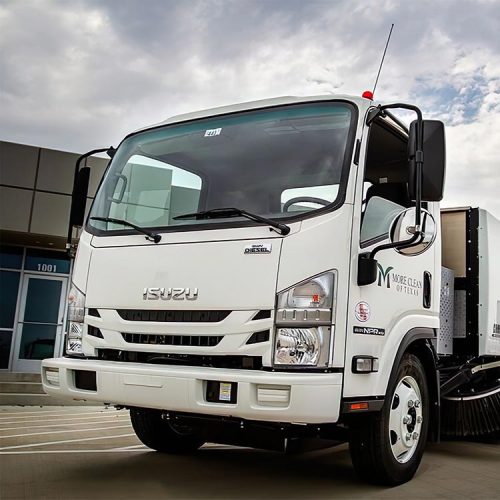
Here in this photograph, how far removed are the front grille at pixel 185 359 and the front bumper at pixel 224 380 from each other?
0.08m

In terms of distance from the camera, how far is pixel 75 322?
436 centimetres

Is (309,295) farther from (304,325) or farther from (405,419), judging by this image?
(405,419)

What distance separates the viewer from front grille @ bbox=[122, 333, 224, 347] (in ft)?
12.4

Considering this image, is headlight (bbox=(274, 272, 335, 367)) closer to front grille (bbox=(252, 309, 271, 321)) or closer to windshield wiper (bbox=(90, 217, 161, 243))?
front grille (bbox=(252, 309, 271, 321))

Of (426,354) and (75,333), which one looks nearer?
(75,333)

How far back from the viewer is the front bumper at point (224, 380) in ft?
11.4

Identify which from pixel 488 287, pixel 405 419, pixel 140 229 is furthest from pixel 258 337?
pixel 488 287

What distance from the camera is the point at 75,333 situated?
4332 mm

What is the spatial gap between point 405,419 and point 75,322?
91.3 inches

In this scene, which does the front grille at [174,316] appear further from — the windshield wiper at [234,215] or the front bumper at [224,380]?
the windshield wiper at [234,215]

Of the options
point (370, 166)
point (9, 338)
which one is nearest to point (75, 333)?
point (370, 166)

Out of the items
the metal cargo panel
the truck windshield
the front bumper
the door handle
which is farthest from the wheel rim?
the metal cargo panel

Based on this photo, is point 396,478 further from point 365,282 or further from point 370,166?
point 370,166

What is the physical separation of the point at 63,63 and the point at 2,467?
612 centimetres
